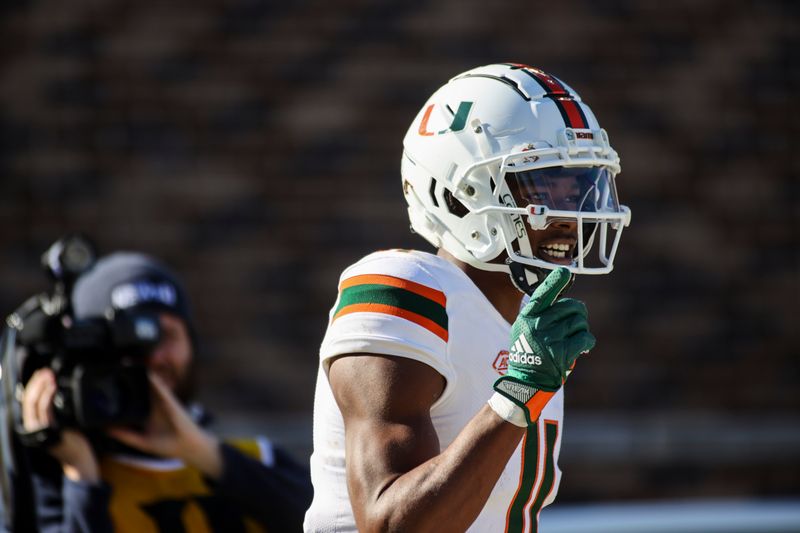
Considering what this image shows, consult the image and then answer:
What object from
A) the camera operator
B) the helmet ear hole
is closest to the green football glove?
the helmet ear hole

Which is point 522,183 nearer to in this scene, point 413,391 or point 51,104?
point 413,391

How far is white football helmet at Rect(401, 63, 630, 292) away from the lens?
2.23 metres

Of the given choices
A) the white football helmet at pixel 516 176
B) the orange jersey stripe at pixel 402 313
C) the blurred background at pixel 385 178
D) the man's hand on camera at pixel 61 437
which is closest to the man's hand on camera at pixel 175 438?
the man's hand on camera at pixel 61 437

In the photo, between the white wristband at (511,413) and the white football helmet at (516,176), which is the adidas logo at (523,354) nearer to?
the white wristband at (511,413)

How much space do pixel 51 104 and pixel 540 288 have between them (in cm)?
438

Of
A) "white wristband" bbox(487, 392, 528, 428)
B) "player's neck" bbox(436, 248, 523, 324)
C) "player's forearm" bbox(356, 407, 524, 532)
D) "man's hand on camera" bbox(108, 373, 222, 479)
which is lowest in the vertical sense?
"man's hand on camera" bbox(108, 373, 222, 479)

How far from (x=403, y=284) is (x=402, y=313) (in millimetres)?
65

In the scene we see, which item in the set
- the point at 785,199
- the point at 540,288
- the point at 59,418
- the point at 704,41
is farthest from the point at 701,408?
Result: the point at 540,288

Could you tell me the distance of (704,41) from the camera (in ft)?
20.4

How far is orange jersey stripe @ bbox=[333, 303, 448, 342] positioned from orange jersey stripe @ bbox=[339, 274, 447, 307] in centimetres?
5

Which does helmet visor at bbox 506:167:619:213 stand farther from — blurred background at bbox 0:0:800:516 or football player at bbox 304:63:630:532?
blurred background at bbox 0:0:800:516

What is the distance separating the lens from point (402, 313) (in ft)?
6.78

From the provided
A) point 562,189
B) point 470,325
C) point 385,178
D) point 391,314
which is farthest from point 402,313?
point 385,178

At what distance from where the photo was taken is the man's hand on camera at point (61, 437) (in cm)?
293
